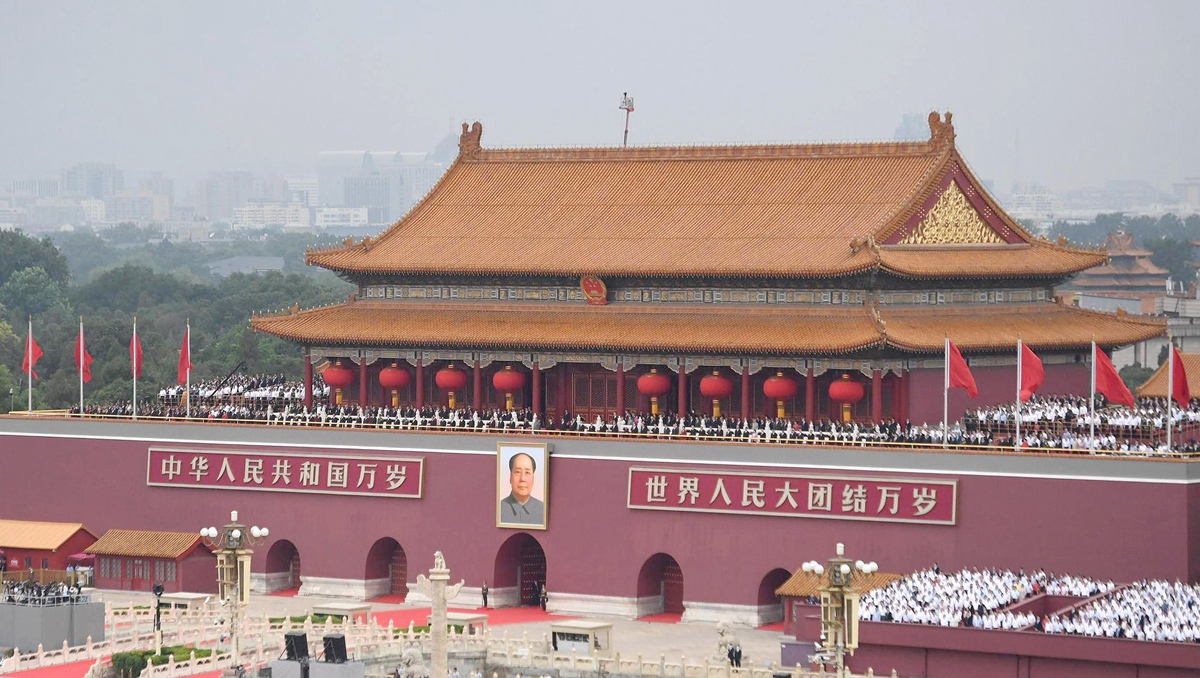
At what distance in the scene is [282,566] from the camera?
57.2 m

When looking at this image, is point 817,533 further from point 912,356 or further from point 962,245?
point 962,245

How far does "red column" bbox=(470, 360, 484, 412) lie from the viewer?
5741 centimetres

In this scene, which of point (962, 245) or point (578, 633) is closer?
point (578, 633)

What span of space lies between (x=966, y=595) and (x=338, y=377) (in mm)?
19621

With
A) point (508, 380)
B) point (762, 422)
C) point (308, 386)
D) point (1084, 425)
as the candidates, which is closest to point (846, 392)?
A: point (762, 422)

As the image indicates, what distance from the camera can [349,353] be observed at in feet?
195

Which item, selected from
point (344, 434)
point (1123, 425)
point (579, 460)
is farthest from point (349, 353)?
point (1123, 425)

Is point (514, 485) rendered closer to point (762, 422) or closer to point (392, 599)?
point (392, 599)

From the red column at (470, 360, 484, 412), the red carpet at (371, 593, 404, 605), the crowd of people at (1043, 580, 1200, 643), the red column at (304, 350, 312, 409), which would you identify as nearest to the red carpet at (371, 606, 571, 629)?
the red carpet at (371, 593, 404, 605)

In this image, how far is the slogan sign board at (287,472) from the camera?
55.5 meters

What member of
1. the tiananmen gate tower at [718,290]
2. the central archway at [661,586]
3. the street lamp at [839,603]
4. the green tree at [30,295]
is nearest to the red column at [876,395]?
the tiananmen gate tower at [718,290]

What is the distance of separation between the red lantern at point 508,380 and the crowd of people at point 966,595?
40.5 feet

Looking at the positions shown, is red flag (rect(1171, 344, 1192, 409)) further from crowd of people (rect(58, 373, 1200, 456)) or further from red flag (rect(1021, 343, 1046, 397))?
red flag (rect(1021, 343, 1046, 397))

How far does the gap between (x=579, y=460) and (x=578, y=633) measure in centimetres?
731
